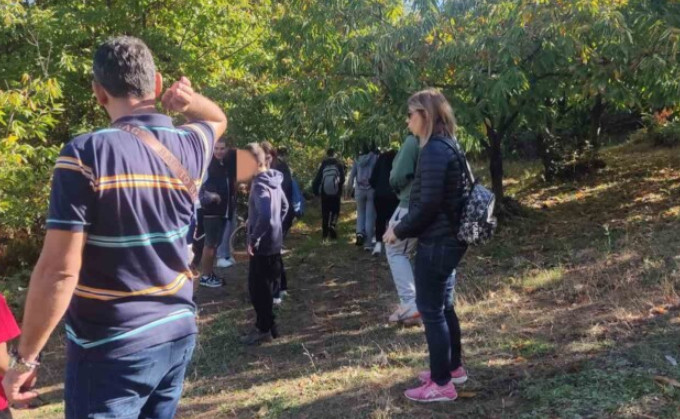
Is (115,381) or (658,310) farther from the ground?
(115,381)

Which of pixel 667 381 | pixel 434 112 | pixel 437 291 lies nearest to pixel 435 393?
pixel 437 291

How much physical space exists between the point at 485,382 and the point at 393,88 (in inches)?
156

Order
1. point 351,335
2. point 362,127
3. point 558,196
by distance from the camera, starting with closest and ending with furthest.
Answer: point 351,335 < point 362,127 < point 558,196

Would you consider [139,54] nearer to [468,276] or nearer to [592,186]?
[468,276]

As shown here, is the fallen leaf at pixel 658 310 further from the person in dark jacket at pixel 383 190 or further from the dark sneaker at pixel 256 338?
the person in dark jacket at pixel 383 190

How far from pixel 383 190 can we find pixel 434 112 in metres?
4.67

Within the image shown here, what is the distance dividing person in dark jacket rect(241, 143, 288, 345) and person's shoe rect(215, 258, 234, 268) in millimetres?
3066

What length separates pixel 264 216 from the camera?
5328mm

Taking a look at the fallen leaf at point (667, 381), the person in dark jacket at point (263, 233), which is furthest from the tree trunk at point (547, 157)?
the fallen leaf at point (667, 381)

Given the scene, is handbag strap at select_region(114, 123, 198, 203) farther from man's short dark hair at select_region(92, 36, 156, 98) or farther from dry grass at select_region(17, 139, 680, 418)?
dry grass at select_region(17, 139, 680, 418)

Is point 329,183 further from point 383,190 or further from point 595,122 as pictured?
point 595,122

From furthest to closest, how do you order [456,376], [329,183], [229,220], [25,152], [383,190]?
[329,183] < [383,190] < [229,220] < [25,152] < [456,376]

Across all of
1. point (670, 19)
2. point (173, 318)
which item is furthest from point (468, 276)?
point (173, 318)

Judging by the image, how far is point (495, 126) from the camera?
9.24 m
